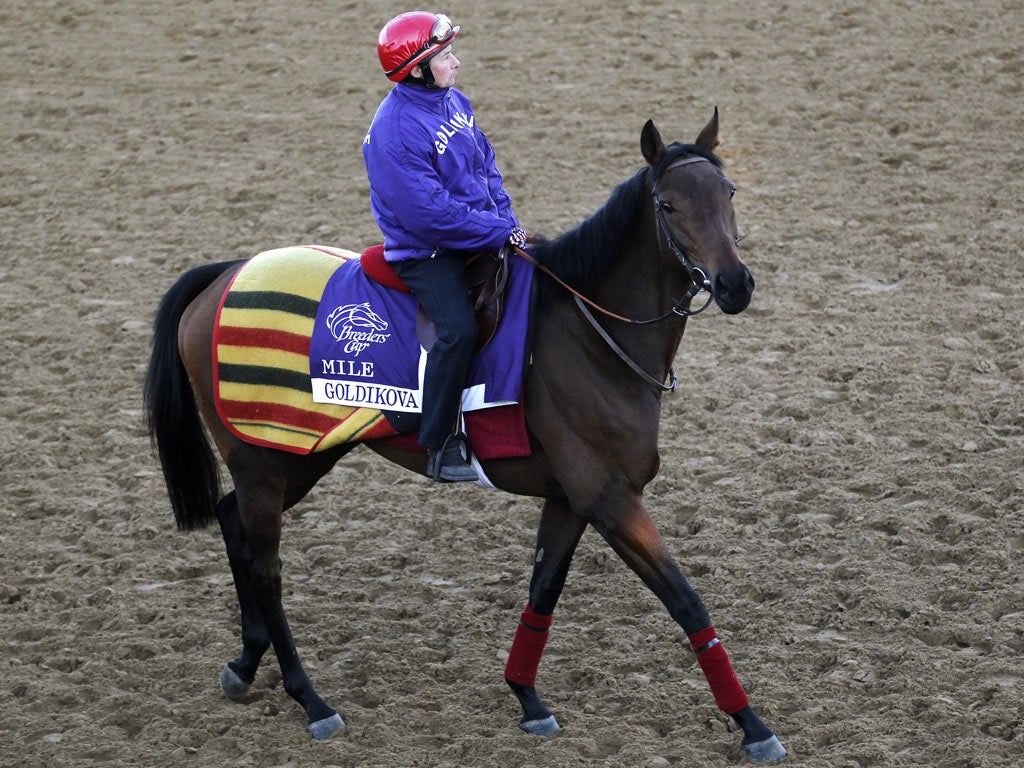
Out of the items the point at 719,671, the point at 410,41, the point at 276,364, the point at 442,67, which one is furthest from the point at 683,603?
the point at 410,41

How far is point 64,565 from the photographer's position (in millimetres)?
6062

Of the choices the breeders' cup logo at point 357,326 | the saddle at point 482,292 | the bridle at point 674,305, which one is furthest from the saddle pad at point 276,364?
the bridle at point 674,305

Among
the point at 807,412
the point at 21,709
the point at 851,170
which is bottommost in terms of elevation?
the point at 21,709

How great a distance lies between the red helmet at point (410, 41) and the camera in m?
4.48

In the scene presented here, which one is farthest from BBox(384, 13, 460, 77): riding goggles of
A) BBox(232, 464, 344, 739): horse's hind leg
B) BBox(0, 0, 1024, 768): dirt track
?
BBox(0, 0, 1024, 768): dirt track

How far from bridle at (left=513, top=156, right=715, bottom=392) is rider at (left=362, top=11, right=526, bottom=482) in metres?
0.27

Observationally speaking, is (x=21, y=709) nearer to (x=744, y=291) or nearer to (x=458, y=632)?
(x=458, y=632)

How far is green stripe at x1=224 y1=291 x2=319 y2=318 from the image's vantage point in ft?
16.3

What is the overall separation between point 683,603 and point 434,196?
170 centimetres

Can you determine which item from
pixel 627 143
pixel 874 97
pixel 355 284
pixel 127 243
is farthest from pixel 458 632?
pixel 874 97

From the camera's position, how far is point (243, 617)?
5.29 metres

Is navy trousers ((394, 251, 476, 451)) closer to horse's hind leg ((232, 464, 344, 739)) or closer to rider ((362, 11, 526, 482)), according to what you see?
rider ((362, 11, 526, 482))

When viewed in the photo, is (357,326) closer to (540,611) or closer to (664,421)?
(540,611)

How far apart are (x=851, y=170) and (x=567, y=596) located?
5.38 meters
